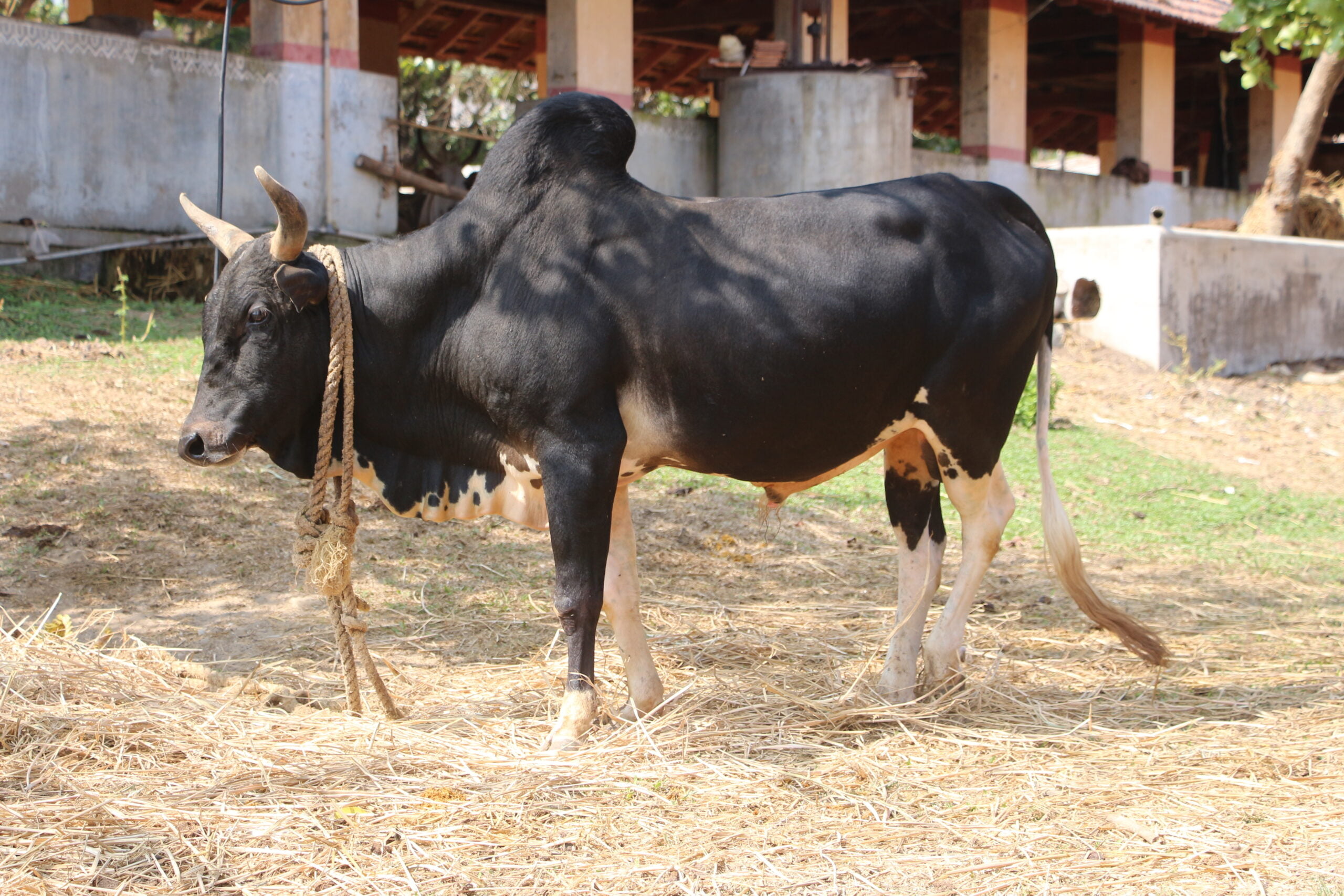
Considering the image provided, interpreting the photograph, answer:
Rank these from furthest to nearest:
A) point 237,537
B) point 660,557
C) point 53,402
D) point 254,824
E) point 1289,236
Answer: point 1289,236 < point 53,402 < point 660,557 < point 237,537 < point 254,824

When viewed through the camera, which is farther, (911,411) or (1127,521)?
(1127,521)

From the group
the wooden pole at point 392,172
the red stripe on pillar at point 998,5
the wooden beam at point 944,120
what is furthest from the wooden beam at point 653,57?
the wooden pole at point 392,172

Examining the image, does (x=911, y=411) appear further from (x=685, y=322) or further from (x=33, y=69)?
(x=33, y=69)

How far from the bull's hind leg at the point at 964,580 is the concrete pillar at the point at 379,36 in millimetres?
12379

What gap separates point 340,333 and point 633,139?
1099mm

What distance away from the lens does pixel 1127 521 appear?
23.7 feet

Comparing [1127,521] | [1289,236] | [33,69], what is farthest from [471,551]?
[1289,236]

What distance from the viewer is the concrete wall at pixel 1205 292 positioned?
37.3 ft

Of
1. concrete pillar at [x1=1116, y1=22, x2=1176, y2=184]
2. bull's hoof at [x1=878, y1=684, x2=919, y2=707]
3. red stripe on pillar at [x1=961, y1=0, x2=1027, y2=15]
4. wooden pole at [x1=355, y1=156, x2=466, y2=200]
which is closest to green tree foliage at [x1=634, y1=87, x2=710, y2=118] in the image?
concrete pillar at [x1=1116, y1=22, x2=1176, y2=184]

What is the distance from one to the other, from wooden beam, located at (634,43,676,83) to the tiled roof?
6747 millimetres

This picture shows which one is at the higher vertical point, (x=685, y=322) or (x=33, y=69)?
(x=33, y=69)

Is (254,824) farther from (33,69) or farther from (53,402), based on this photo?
(33,69)

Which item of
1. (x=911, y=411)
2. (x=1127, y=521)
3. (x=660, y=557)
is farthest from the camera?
(x=1127, y=521)

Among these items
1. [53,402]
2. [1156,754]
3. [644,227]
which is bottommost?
[1156,754]
